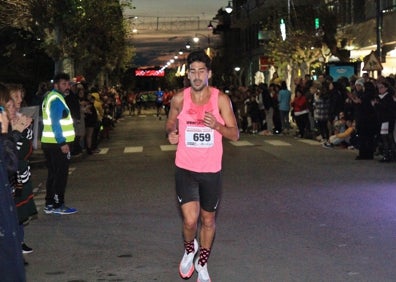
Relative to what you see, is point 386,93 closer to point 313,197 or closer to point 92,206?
point 313,197

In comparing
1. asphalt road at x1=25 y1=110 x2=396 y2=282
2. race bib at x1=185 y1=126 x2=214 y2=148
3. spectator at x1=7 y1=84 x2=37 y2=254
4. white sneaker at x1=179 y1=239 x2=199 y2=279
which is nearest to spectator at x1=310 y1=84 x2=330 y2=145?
asphalt road at x1=25 y1=110 x2=396 y2=282

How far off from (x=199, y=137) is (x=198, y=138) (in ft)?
0.04

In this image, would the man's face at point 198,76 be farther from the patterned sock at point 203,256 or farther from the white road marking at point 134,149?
the white road marking at point 134,149

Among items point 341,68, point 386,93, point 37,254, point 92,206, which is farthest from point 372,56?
point 37,254

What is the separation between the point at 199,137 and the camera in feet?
21.9

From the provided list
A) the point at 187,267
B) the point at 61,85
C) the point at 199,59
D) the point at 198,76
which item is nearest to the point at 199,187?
the point at 187,267

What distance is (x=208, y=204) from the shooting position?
22.6 feet

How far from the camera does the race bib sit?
6.66 m

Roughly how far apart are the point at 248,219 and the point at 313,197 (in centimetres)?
208

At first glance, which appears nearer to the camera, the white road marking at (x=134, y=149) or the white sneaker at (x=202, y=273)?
the white sneaker at (x=202, y=273)

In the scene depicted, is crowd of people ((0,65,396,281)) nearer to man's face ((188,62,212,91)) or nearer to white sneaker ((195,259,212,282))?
white sneaker ((195,259,212,282))

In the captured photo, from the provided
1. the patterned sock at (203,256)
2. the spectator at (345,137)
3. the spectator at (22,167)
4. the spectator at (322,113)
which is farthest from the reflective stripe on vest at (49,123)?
the spectator at (322,113)

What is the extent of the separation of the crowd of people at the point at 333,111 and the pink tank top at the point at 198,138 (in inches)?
418

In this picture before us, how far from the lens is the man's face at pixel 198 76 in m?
6.70
